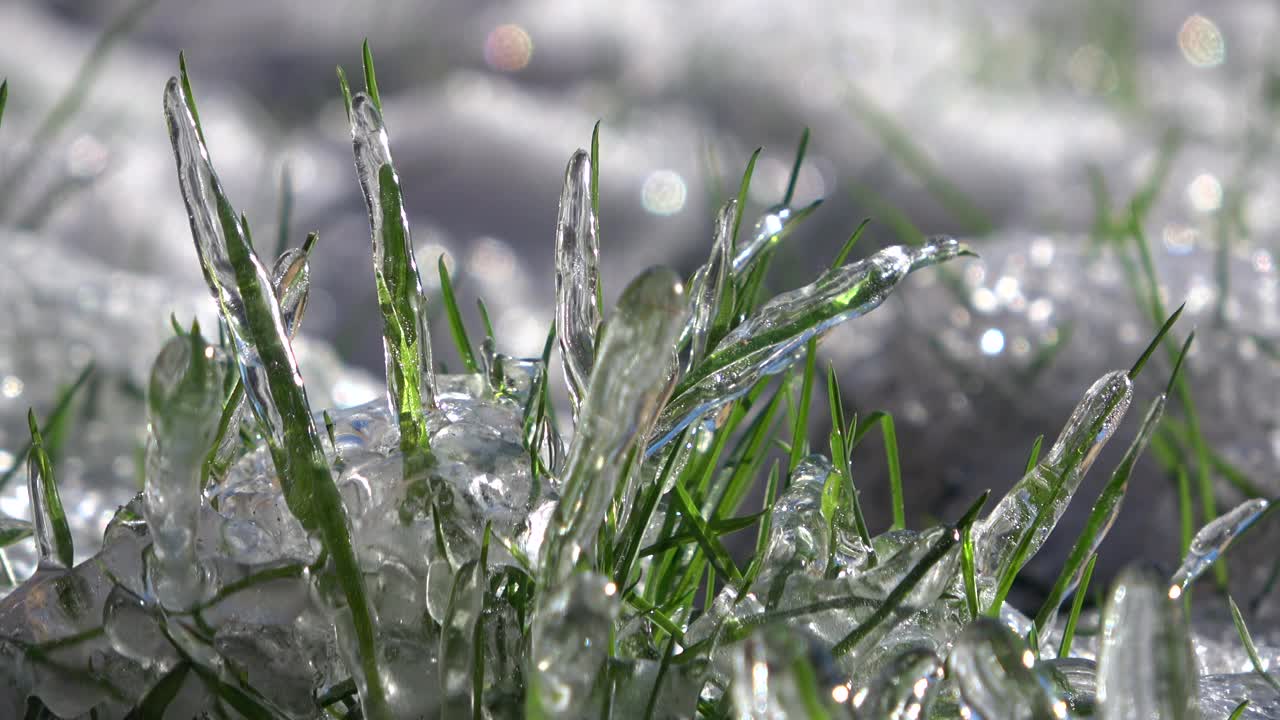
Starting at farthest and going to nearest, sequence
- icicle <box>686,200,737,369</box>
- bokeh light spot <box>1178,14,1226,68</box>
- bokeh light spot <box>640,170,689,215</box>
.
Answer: bokeh light spot <box>1178,14,1226,68</box> < bokeh light spot <box>640,170,689,215</box> < icicle <box>686,200,737,369</box>

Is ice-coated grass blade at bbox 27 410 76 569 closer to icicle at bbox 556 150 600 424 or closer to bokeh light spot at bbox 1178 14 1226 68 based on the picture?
icicle at bbox 556 150 600 424

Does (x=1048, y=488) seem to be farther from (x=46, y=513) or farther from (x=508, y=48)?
(x=508, y=48)

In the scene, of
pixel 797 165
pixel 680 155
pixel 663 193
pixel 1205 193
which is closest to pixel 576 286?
pixel 797 165

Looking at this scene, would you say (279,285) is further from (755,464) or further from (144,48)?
(144,48)

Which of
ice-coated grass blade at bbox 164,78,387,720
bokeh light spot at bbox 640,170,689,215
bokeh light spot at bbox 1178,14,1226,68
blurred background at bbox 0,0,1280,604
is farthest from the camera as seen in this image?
bokeh light spot at bbox 1178,14,1226,68

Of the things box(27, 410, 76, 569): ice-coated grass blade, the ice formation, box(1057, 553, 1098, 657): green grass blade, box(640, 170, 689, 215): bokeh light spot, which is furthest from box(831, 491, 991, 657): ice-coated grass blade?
box(640, 170, 689, 215): bokeh light spot

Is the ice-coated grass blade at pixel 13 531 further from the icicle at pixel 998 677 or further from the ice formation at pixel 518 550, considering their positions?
the icicle at pixel 998 677
